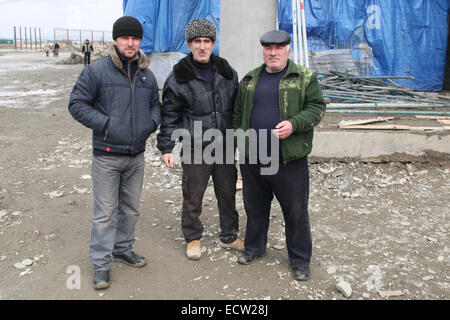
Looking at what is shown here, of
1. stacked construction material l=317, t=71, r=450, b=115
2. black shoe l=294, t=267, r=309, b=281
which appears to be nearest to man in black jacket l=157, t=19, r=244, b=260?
black shoe l=294, t=267, r=309, b=281

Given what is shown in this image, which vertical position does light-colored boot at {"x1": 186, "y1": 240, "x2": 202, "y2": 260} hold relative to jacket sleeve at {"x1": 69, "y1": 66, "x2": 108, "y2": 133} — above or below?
below

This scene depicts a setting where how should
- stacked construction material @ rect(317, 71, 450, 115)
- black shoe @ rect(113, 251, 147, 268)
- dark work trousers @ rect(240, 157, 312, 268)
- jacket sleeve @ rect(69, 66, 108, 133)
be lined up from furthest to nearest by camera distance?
1. stacked construction material @ rect(317, 71, 450, 115)
2. black shoe @ rect(113, 251, 147, 268)
3. dark work trousers @ rect(240, 157, 312, 268)
4. jacket sleeve @ rect(69, 66, 108, 133)

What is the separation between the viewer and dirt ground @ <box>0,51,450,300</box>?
3.10 m

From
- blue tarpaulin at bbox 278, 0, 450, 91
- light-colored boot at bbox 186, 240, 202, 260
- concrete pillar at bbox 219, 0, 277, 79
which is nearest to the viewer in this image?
light-colored boot at bbox 186, 240, 202, 260

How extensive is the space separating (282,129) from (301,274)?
122 centimetres

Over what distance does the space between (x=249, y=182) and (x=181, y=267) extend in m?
0.96

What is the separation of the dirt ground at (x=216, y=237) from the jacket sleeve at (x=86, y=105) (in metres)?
1.29

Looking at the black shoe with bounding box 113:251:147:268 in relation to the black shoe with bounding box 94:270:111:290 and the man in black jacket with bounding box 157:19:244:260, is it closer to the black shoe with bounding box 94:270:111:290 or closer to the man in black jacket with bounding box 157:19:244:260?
the black shoe with bounding box 94:270:111:290

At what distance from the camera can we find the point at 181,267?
3422 mm

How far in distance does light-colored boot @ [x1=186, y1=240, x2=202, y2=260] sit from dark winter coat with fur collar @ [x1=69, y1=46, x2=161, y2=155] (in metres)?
1.08

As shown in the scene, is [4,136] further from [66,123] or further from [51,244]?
[51,244]

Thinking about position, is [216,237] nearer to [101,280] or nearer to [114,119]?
[101,280]

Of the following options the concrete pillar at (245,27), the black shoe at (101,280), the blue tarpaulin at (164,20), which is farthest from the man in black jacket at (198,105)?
the blue tarpaulin at (164,20)

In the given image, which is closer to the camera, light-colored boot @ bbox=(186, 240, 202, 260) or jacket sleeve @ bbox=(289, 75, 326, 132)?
jacket sleeve @ bbox=(289, 75, 326, 132)
